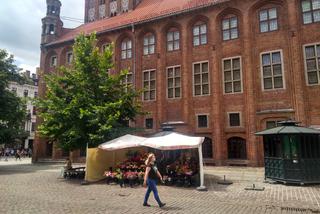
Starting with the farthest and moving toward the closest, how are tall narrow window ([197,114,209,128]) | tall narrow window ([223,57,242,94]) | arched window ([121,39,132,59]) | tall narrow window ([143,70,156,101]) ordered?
arched window ([121,39,132,59]) < tall narrow window ([143,70,156,101]) < tall narrow window ([197,114,209,128]) < tall narrow window ([223,57,242,94])

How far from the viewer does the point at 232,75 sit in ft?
76.3

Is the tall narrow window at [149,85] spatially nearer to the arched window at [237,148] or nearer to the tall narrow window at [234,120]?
the tall narrow window at [234,120]

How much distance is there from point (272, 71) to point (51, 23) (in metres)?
27.2

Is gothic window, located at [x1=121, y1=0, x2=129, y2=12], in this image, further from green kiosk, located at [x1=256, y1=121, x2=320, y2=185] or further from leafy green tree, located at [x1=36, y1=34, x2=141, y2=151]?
green kiosk, located at [x1=256, y1=121, x2=320, y2=185]

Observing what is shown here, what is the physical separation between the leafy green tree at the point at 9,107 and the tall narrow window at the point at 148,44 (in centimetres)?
1193

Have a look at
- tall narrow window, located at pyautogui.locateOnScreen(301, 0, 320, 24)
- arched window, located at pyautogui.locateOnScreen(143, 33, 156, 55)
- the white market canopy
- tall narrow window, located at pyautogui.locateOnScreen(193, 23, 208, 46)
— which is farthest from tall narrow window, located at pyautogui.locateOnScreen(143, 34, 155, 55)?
the white market canopy

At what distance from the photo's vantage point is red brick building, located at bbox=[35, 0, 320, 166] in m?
20.9

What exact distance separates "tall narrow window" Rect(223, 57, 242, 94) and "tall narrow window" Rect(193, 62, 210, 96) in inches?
63.4

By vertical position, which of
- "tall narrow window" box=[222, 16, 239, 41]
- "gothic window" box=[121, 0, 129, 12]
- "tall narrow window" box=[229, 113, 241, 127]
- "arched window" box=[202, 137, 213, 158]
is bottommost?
"arched window" box=[202, 137, 213, 158]

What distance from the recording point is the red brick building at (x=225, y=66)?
2086 cm

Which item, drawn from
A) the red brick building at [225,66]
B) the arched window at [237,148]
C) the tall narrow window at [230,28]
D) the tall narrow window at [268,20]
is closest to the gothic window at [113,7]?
the red brick building at [225,66]

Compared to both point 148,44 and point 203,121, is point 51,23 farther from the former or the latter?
point 203,121

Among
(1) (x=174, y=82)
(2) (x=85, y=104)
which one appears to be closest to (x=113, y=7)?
(1) (x=174, y=82)

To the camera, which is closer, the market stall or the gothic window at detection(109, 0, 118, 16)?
the market stall
